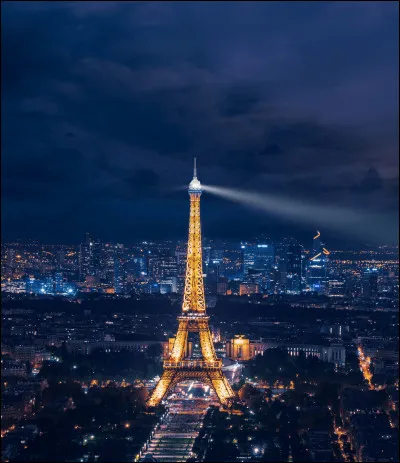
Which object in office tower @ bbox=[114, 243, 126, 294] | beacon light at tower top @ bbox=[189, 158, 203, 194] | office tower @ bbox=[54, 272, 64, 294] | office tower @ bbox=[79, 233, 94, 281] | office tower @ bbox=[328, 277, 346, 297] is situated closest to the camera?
beacon light at tower top @ bbox=[189, 158, 203, 194]

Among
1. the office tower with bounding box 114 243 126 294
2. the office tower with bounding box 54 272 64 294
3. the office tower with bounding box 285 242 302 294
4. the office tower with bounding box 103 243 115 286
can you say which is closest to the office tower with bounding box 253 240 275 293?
the office tower with bounding box 285 242 302 294

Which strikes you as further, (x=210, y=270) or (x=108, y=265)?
(x=108, y=265)

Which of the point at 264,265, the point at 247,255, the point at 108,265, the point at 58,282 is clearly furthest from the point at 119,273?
the point at 264,265

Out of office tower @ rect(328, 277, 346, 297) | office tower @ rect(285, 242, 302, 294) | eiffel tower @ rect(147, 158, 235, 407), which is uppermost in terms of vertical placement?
office tower @ rect(285, 242, 302, 294)

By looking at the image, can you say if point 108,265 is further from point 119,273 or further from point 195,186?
point 195,186

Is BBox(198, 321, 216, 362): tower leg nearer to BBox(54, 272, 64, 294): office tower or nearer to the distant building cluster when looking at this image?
the distant building cluster

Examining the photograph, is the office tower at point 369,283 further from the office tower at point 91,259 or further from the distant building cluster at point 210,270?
the office tower at point 91,259

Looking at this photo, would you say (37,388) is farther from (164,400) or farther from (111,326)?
(111,326)

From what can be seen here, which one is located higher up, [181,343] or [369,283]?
[369,283]

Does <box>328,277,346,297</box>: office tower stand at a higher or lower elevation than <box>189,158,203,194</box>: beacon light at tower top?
lower
